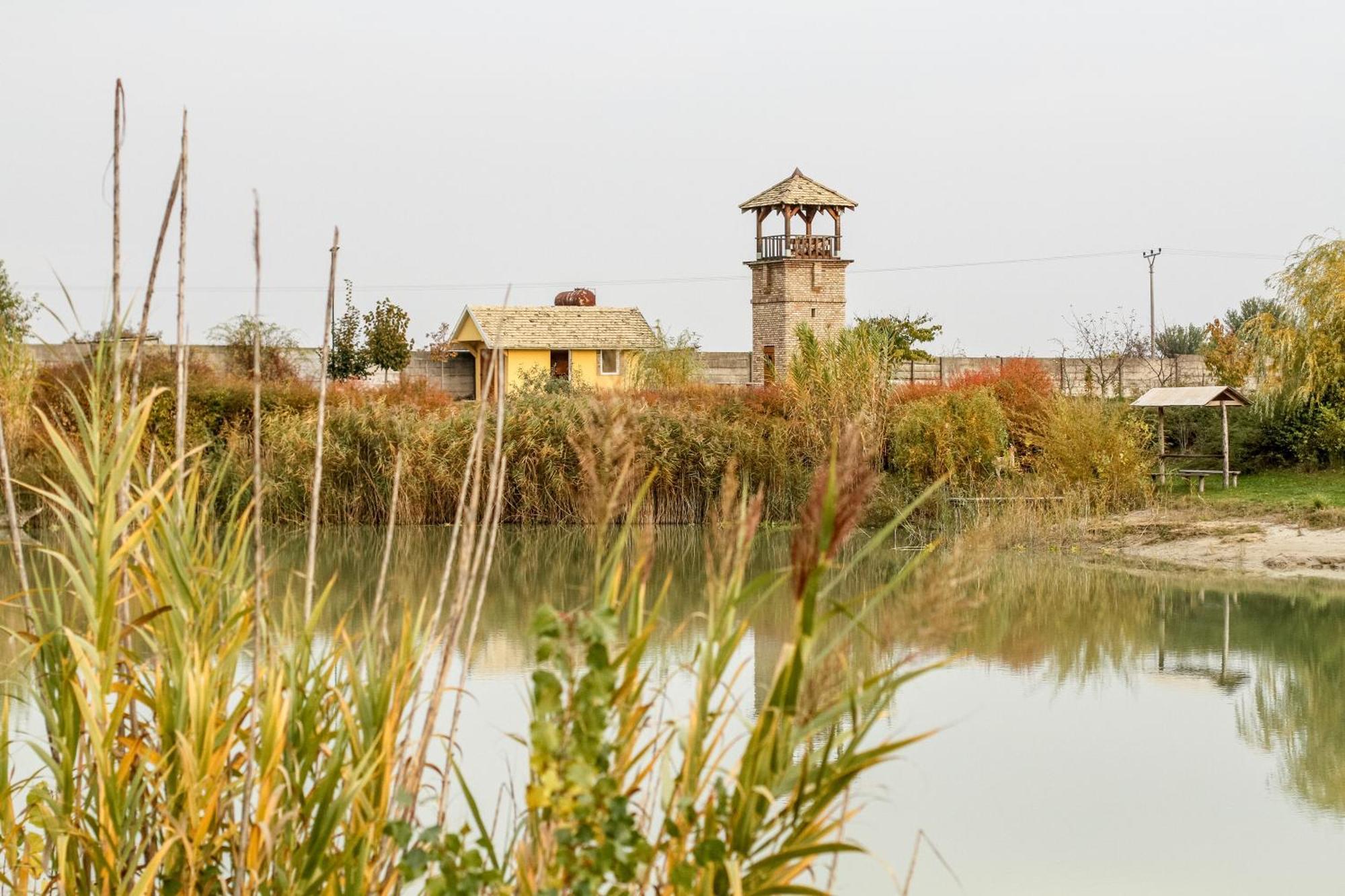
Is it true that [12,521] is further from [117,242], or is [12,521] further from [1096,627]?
[1096,627]

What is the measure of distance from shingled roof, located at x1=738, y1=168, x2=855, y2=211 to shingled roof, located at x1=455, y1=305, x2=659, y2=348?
444cm

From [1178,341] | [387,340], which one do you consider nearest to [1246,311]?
[1178,341]

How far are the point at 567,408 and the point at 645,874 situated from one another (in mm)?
20361

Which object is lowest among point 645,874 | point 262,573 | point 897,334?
point 645,874

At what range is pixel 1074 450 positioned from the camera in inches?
836

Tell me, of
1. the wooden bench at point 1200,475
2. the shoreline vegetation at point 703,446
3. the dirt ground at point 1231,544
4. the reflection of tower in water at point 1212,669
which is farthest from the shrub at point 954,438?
the reflection of tower in water at point 1212,669

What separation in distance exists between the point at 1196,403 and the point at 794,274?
61.3 feet

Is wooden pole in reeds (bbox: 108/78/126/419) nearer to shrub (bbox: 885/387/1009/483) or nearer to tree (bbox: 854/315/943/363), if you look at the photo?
shrub (bbox: 885/387/1009/483)

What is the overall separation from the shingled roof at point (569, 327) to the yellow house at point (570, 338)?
2 cm

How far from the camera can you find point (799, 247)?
41781 millimetres

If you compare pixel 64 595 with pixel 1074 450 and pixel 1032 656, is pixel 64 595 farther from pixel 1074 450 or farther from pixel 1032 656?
pixel 1074 450

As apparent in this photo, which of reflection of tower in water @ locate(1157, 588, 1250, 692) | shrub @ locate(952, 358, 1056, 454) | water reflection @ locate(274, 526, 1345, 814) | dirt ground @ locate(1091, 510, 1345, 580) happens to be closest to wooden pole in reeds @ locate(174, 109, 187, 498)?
water reflection @ locate(274, 526, 1345, 814)

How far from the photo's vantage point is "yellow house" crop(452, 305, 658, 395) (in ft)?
141

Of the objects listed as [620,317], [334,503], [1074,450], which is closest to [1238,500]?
[1074,450]
